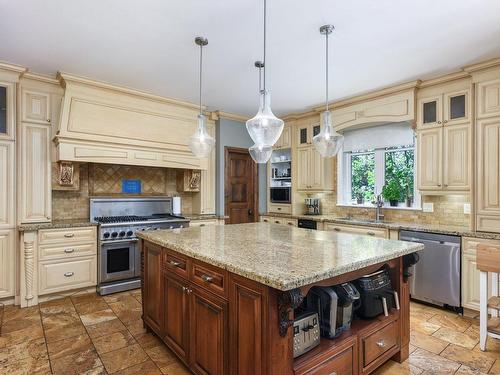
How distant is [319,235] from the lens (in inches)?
104

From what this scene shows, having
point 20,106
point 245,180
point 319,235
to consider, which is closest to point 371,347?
point 319,235

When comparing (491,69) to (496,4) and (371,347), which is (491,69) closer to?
(496,4)

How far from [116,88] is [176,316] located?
309 cm

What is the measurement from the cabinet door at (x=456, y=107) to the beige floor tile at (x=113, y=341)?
407 cm

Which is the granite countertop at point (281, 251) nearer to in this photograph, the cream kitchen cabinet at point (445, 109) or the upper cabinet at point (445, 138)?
the upper cabinet at point (445, 138)

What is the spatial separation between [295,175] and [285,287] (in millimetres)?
4143

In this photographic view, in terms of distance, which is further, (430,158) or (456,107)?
(430,158)

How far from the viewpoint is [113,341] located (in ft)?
8.46

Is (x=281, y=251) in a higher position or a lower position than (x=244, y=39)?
lower

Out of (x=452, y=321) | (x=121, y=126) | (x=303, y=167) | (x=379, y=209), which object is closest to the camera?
(x=452, y=321)

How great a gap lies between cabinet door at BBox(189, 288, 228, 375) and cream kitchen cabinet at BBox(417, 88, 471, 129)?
11.0 ft

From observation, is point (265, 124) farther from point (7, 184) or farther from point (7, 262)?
point (7, 262)

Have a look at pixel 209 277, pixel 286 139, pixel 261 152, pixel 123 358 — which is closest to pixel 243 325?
pixel 209 277

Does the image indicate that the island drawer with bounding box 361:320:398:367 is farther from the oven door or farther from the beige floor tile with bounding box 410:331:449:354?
the oven door
